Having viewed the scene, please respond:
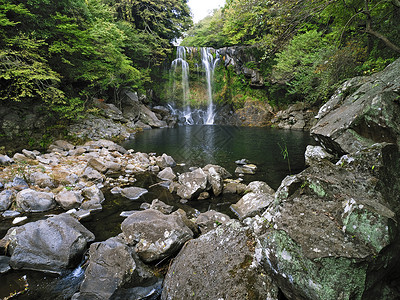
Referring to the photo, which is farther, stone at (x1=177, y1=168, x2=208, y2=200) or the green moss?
stone at (x1=177, y1=168, x2=208, y2=200)

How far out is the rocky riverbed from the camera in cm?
154

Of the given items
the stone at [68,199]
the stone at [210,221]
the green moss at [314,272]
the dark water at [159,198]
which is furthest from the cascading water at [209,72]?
the green moss at [314,272]

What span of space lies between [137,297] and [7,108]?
11603 mm

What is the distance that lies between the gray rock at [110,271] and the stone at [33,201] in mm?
2859

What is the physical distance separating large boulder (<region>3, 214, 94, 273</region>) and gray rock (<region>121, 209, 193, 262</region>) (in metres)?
0.80

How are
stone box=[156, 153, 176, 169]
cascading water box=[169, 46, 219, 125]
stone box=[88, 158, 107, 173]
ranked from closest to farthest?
stone box=[88, 158, 107, 173]
stone box=[156, 153, 176, 169]
cascading water box=[169, 46, 219, 125]

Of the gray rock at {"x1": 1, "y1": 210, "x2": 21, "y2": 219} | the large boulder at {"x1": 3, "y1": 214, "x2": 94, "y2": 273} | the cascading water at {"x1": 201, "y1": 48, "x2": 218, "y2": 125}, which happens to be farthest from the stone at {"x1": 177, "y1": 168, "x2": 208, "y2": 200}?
the cascading water at {"x1": 201, "y1": 48, "x2": 218, "y2": 125}

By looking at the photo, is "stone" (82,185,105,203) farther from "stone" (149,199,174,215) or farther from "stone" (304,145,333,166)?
"stone" (304,145,333,166)

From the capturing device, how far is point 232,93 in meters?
29.6

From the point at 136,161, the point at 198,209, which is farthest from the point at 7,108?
the point at 198,209

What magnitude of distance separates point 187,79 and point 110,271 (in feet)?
93.7

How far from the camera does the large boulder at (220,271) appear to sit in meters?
1.98

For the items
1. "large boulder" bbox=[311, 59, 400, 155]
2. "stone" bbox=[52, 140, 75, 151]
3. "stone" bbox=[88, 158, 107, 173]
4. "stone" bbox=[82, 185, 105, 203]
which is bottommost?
"stone" bbox=[82, 185, 105, 203]

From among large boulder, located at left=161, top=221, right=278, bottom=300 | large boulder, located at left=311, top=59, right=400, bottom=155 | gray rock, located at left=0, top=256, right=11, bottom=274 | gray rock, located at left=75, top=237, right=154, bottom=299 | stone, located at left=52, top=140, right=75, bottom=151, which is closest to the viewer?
large boulder, located at left=161, top=221, right=278, bottom=300
